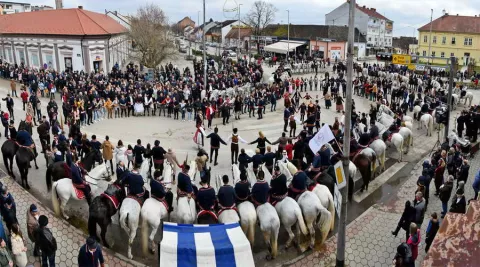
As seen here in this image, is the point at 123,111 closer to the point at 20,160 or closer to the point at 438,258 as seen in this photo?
the point at 20,160

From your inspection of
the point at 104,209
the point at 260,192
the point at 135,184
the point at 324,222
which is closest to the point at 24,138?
the point at 104,209

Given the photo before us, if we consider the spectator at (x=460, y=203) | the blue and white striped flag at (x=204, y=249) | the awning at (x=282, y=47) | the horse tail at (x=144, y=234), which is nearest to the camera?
the blue and white striped flag at (x=204, y=249)

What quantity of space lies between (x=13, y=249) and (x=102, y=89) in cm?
1964

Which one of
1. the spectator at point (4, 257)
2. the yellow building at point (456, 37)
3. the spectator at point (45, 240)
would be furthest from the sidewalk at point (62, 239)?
the yellow building at point (456, 37)

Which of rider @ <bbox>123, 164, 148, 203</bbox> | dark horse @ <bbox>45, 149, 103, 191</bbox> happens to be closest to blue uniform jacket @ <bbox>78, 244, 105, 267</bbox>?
rider @ <bbox>123, 164, 148, 203</bbox>

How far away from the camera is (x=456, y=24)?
6175 cm

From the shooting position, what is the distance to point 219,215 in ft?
35.7

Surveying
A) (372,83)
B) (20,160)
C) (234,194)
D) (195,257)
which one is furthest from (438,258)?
(372,83)

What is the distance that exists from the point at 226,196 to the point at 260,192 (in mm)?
880

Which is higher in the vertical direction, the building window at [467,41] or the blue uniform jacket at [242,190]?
the building window at [467,41]

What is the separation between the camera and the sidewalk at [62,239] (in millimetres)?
10577

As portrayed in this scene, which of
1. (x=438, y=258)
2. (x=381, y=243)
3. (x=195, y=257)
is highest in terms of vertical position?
(x=438, y=258)

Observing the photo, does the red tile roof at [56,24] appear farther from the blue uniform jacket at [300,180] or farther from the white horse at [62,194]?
the blue uniform jacket at [300,180]

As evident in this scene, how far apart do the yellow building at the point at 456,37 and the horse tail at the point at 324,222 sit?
5512 cm
